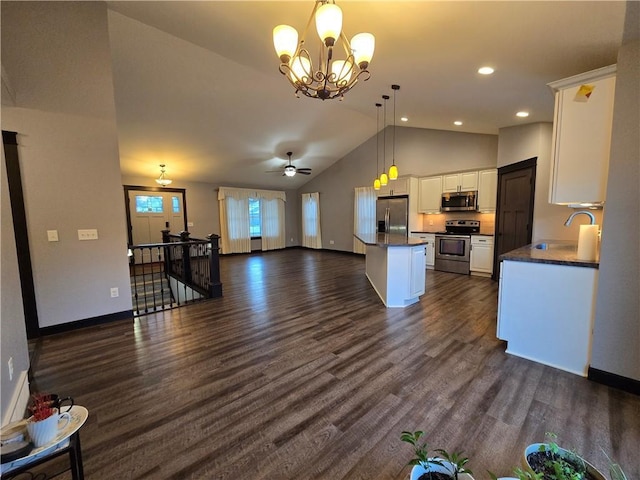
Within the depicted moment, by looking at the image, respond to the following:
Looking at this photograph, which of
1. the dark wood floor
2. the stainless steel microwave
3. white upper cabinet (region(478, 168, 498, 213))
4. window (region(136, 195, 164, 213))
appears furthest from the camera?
window (region(136, 195, 164, 213))

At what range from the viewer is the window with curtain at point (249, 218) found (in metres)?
9.02

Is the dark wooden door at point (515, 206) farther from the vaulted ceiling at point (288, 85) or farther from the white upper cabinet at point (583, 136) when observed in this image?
the white upper cabinet at point (583, 136)

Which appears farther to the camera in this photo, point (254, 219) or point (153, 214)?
point (254, 219)

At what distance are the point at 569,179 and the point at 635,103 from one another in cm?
63

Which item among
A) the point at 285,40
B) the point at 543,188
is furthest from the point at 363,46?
the point at 543,188

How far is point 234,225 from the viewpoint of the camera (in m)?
9.16

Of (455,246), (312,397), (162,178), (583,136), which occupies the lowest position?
(312,397)

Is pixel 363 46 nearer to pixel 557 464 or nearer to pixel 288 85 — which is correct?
pixel 557 464

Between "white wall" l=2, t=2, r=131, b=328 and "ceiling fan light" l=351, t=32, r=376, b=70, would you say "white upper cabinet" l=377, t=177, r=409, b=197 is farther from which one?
"white wall" l=2, t=2, r=131, b=328

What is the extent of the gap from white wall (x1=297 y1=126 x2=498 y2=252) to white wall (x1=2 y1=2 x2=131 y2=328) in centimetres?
608

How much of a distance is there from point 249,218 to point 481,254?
23.4 ft

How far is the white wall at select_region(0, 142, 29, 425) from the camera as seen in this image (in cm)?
168

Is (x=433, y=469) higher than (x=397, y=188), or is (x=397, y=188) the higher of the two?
(x=397, y=188)

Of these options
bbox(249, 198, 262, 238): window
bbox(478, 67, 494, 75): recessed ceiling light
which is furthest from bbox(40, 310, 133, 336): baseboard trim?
bbox(249, 198, 262, 238): window
